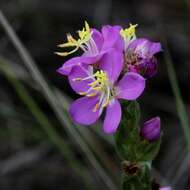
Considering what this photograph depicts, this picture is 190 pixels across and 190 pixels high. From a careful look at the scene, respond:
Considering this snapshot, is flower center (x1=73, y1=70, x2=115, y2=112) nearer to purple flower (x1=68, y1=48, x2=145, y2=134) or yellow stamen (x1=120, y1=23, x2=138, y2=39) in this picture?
purple flower (x1=68, y1=48, x2=145, y2=134)

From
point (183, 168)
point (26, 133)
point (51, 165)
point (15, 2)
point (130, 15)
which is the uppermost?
point (15, 2)

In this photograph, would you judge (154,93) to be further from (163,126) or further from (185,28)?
(185,28)

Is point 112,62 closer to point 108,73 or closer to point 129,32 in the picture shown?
point 108,73

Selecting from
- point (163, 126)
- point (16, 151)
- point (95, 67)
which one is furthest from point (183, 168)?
point (95, 67)

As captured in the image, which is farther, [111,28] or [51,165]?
[51,165]

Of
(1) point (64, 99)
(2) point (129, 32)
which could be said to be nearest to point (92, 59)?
(2) point (129, 32)

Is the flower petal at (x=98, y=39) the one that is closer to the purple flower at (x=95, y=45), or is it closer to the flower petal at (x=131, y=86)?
the purple flower at (x=95, y=45)

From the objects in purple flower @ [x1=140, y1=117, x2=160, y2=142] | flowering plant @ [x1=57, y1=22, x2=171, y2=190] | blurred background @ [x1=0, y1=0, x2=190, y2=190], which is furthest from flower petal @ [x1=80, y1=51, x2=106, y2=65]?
blurred background @ [x1=0, y1=0, x2=190, y2=190]
